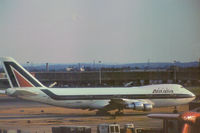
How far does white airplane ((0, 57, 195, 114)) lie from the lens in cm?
4609

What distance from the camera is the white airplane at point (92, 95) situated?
4609 cm

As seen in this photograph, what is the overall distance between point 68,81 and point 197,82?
37.2m

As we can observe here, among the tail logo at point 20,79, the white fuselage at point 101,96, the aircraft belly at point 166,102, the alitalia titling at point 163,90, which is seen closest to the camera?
the tail logo at point 20,79

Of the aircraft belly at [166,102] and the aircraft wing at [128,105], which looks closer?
the aircraft wing at [128,105]

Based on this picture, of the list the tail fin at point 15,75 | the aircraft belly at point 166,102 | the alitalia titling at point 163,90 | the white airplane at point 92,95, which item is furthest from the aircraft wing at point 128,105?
the tail fin at point 15,75

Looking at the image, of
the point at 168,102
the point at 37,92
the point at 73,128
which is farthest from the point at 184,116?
the point at 168,102

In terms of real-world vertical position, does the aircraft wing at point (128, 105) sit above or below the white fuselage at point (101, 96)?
below

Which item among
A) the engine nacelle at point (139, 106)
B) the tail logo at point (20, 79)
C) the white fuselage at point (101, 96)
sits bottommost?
the engine nacelle at point (139, 106)

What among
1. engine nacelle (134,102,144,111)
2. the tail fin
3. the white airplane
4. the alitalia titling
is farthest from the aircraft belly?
the tail fin

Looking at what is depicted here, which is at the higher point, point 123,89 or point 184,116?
point 184,116

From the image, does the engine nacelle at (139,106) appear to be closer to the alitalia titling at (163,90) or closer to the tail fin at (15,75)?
the alitalia titling at (163,90)

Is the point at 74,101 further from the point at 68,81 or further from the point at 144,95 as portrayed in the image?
the point at 68,81

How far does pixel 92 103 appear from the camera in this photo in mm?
48281

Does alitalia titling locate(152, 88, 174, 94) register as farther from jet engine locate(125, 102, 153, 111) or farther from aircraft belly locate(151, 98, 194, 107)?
jet engine locate(125, 102, 153, 111)
